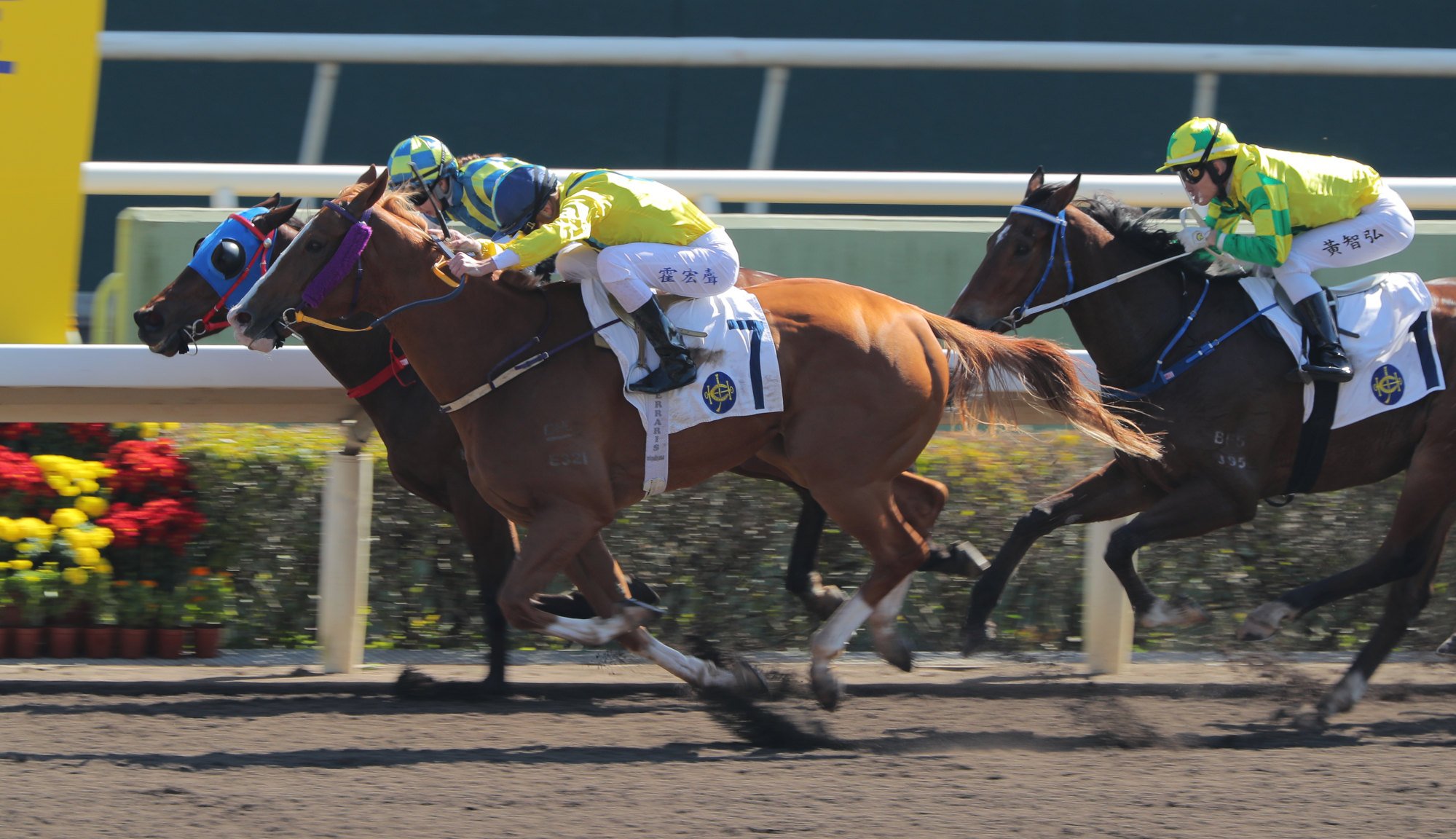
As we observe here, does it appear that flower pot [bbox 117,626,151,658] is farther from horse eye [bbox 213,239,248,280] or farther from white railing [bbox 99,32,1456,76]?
white railing [bbox 99,32,1456,76]

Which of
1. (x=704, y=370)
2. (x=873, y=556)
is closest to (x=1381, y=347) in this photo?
(x=873, y=556)

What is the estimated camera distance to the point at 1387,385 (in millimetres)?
5090

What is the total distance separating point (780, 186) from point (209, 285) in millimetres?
2404

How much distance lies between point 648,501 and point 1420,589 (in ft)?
8.72

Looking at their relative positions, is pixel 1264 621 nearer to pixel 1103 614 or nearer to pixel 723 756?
pixel 1103 614

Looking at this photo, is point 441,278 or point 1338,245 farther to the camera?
point 1338,245

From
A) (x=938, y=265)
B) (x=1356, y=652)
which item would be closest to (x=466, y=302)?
(x=938, y=265)

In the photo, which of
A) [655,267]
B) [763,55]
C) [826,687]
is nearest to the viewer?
[655,267]

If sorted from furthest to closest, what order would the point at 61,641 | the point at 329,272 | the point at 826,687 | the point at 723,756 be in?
the point at 61,641 → the point at 826,687 → the point at 329,272 → the point at 723,756

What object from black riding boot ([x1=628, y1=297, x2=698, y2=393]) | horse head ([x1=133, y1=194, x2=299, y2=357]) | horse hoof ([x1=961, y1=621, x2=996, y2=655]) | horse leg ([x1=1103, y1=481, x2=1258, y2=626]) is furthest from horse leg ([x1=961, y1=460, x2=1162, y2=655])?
horse head ([x1=133, y1=194, x2=299, y2=357])

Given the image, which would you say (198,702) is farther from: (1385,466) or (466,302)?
(1385,466)

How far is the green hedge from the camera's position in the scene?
5.59 metres

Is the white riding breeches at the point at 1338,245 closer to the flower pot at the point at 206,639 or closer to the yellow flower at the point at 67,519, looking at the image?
the flower pot at the point at 206,639

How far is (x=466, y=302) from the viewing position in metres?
4.69
